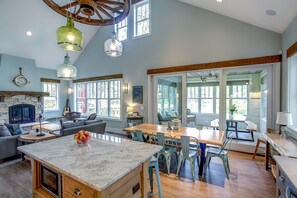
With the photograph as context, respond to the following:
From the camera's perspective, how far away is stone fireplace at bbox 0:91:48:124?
6.30m

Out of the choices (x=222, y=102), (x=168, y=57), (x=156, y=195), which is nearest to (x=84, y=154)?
(x=156, y=195)

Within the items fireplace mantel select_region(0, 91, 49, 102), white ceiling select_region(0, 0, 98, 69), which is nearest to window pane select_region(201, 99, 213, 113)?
white ceiling select_region(0, 0, 98, 69)

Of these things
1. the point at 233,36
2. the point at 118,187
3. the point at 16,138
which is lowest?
the point at 16,138

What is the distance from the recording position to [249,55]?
13.2 feet

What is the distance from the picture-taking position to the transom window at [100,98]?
22.7ft

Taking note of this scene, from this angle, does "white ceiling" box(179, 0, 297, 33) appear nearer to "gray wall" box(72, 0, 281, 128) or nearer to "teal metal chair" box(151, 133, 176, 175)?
"gray wall" box(72, 0, 281, 128)

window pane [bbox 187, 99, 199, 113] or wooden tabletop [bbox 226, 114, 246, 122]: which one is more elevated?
window pane [bbox 187, 99, 199, 113]

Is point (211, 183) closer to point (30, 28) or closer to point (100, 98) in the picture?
point (100, 98)

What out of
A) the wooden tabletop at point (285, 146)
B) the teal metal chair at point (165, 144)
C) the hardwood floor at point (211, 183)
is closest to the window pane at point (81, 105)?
the hardwood floor at point (211, 183)

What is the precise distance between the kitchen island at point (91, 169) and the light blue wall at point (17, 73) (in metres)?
6.44

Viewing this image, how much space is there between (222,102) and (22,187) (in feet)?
16.4

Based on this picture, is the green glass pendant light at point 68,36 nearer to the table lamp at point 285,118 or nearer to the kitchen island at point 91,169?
the kitchen island at point 91,169

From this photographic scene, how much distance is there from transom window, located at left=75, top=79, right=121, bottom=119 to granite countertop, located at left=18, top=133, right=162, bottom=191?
4.86 metres

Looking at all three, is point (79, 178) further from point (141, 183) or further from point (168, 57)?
point (168, 57)
